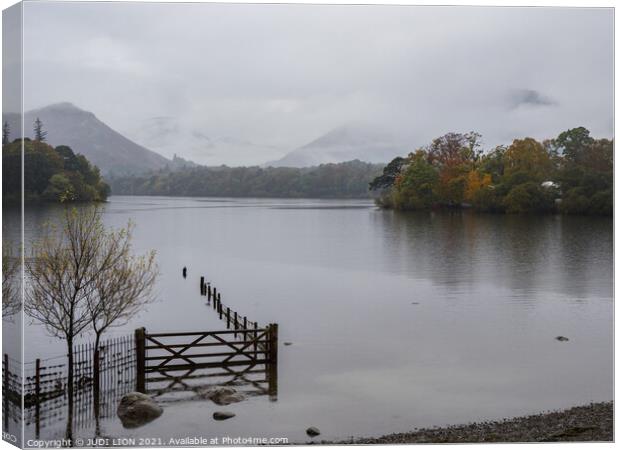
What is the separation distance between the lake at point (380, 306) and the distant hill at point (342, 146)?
2.87 metres

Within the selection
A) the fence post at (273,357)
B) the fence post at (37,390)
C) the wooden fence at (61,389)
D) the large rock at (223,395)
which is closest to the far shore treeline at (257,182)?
the fence post at (273,357)

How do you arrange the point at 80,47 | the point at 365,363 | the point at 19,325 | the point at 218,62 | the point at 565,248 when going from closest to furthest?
the point at 19,325
the point at 80,47
the point at 218,62
the point at 365,363
the point at 565,248

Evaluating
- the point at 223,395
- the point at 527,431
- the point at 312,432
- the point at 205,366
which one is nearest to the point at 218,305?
the point at 205,366

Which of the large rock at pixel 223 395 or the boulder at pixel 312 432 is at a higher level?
the large rock at pixel 223 395

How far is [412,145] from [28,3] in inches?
458

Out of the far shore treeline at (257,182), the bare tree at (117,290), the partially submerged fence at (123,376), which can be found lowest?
the partially submerged fence at (123,376)

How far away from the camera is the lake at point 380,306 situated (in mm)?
19281

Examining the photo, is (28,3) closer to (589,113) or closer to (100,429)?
(100,429)

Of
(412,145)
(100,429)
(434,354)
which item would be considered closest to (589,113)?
(412,145)

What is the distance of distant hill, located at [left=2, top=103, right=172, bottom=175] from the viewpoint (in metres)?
18.0

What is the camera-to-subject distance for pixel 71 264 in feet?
64.6

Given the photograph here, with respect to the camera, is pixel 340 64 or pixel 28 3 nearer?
pixel 28 3

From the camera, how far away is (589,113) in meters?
20.1

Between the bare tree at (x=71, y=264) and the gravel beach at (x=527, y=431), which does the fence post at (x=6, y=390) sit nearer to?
the bare tree at (x=71, y=264)
